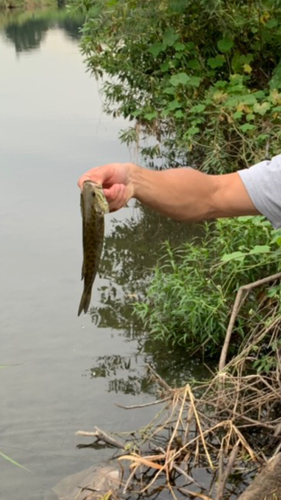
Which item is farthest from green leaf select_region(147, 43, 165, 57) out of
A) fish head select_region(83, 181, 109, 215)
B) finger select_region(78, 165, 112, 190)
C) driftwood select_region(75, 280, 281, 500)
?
fish head select_region(83, 181, 109, 215)

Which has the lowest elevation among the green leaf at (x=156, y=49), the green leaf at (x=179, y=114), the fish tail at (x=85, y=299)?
the green leaf at (x=179, y=114)

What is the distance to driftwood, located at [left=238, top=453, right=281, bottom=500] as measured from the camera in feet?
12.4

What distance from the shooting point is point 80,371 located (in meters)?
6.14

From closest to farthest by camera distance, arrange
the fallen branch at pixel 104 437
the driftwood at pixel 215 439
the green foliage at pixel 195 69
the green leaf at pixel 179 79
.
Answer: the driftwood at pixel 215 439 → the fallen branch at pixel 104 437 → the green foliage at pixel 195 69 → the green leaf at pixel 179 79

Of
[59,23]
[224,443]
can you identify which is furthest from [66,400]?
[59,23]

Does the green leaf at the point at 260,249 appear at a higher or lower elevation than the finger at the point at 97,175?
lower

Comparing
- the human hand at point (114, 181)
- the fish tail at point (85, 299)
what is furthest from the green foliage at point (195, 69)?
the human hand at point (114, 181)

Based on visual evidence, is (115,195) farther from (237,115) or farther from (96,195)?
(237,115)

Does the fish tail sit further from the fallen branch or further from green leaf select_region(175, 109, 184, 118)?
green leaf select_region(175, 109, 184, 118)

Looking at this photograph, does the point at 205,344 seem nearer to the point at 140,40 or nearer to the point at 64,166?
the point at 140,40

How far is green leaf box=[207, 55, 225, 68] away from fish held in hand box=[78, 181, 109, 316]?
6.65 metres

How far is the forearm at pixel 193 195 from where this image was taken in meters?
2.83

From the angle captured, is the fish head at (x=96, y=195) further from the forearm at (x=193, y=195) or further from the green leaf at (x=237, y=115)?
the green leaf at (x=237, y=115)

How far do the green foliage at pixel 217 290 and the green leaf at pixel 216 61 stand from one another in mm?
3606
